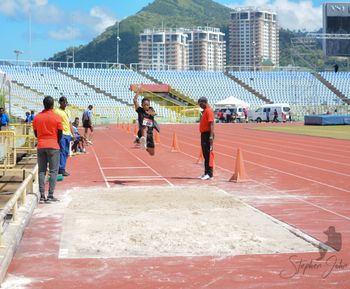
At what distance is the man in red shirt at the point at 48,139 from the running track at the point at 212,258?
885mm

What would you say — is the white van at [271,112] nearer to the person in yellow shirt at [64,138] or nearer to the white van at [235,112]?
the white van at [235,112]

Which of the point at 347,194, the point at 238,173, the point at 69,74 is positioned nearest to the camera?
the point at 347,194

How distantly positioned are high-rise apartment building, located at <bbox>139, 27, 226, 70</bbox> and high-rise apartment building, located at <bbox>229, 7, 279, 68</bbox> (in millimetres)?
4556

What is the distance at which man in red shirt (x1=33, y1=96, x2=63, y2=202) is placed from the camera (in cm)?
985

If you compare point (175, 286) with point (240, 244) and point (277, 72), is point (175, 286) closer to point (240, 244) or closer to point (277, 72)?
point (240, 244)

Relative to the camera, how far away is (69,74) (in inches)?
2790

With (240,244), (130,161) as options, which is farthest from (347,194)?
(130,161)

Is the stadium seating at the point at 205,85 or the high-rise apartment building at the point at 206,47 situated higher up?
the high-rise apartment building at the point at 206,47

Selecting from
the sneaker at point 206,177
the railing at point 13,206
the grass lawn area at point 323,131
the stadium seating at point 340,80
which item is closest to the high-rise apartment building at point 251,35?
the stadium seating at point 340,80

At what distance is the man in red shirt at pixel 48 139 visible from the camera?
9.85 meters

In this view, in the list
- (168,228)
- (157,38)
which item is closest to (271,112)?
(168,228)

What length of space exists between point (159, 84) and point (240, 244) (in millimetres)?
66049

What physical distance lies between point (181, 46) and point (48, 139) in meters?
165

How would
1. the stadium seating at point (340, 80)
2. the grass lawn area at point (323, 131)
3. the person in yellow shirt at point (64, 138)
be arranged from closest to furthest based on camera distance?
1. the person in yellow shirt at point (64, 138)
2. the grass lawn area at point (323, 131)
3. the stadium seating at point (340, 80)
